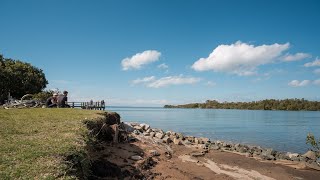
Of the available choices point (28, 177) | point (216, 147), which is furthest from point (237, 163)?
point (28, 177)

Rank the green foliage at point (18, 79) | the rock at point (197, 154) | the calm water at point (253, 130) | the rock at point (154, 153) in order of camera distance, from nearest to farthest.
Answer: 1. the rock at point (154, 153)
2. the rock at point (197, 154)
3. the calm water at point (253, 130)
4. the green foliage at point (18, 79)

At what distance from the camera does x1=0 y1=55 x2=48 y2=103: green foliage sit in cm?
5828

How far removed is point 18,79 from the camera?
60.9 meters

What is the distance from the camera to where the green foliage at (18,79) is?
58281 millimetres

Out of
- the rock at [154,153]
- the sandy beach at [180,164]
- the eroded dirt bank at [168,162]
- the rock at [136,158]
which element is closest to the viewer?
the eroded dirt bank at [168,162]

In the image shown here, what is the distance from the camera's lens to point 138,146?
77.4 feet

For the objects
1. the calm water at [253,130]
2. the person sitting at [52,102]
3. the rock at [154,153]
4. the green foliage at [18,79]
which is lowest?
the calm water at [253,130]

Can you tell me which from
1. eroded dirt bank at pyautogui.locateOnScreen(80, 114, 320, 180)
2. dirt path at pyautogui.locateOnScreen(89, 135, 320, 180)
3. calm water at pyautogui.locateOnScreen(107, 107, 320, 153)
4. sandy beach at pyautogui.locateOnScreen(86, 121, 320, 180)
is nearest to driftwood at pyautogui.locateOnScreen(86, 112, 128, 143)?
eroded dirt bank at pyautogui.locateOnScreen(80, 114, 320, 180)

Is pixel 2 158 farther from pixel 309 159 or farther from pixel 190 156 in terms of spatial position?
pixel 309 159

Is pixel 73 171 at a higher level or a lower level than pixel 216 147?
higher

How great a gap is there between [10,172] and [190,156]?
17.2m

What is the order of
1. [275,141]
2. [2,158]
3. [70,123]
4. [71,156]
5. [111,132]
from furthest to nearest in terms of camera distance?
1. [275,141]
2. [111,132]
3. [70,123]
4. [71,156]
5. [2,158]

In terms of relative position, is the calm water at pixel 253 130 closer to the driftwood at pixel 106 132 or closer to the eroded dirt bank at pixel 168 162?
the eroded dirt bank at pixel 168 162

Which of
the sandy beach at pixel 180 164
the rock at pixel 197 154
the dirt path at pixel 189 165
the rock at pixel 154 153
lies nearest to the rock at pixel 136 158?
the sandy beach at pixel 180 164
